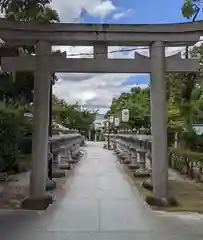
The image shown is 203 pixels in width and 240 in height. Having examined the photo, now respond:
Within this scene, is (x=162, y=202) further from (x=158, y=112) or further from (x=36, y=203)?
(x=36, y=203)

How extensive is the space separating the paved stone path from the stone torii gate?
3.16ft

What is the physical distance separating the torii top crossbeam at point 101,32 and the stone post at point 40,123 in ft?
1.12

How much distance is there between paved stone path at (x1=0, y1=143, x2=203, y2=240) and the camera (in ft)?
22.1

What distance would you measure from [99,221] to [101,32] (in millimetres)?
4198

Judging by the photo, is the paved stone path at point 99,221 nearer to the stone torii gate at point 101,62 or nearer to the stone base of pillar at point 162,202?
the stone base of pillar at point 162,202

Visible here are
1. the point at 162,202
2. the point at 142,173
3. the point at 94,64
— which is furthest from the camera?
the point at 142,173

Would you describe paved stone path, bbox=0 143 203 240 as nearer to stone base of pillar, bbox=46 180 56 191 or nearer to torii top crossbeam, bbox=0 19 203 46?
stone base of pillar, bbox=46 180 56 191

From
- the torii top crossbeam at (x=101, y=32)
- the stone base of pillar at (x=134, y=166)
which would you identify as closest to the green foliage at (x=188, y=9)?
the torii top crossbeam at (x=101, y=32)

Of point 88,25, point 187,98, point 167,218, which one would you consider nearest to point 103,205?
point 167,218

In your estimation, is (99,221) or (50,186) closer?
(99,221)

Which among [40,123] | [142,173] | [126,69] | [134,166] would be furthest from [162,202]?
[134,166]

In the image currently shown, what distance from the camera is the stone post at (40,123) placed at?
31.5ft

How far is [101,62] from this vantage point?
31.8 ft

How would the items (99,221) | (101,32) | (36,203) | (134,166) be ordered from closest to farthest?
(99,221), (36,203), (101,32), (134,166)
